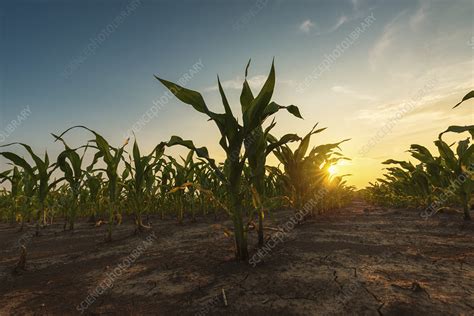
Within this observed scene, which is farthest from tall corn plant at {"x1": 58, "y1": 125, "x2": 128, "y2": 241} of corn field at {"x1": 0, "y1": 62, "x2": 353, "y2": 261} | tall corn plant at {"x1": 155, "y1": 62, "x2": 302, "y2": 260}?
tall corn plant at {"x1": 155, "y1": 62, "x2": 302, "y2": 260}

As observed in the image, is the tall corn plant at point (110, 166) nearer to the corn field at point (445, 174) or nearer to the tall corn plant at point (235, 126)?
the tall corn plant at point (235, 126)

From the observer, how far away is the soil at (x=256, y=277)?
119cm

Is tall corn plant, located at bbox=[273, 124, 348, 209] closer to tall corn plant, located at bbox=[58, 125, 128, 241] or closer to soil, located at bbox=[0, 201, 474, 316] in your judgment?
soil, located at bbox=[0, 201, 474, 316]

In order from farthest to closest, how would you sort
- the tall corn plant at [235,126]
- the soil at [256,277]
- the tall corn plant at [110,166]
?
the tall corn plant at [110,166], the tall corn plant at [235,126], the soil at [256,277]

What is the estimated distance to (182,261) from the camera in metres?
1.91

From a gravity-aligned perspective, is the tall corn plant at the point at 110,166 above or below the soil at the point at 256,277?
above

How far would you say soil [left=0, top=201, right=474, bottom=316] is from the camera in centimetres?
119

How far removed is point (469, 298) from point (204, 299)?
120cm

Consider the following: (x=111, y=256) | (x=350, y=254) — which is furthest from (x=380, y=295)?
(x=111, y=256)

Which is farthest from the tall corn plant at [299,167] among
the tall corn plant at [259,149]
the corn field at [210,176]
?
the tall corn plant at [259,149]

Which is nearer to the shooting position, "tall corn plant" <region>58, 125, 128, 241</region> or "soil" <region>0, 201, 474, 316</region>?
"soil" <region>0, 201, 474, 316</region>

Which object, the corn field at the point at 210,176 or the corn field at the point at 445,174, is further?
the corn field at the point at 445,174

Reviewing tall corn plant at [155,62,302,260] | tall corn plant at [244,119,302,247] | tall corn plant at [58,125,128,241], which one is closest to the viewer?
tall corn plant at [155,62,302,260]

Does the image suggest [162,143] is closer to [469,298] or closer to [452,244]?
[469,298]
